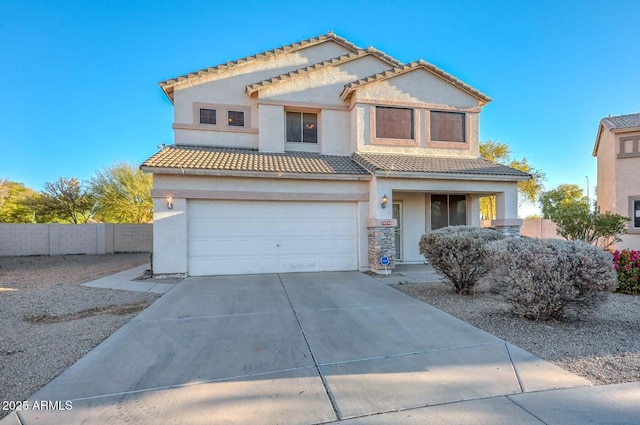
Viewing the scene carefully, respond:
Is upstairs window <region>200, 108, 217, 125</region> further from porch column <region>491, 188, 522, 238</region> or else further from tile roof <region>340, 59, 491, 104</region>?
porch column <region>491, 188, 522, 238</region>

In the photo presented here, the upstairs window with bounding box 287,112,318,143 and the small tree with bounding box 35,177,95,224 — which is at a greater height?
the upstairs window with bounding box 287,112,318,143

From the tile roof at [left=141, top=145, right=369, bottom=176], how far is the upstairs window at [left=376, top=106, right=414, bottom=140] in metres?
1.83

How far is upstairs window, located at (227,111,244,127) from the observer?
40.8 ft

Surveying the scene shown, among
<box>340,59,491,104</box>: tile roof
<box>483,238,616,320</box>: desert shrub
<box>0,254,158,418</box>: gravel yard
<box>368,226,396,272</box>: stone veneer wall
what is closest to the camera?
<box>0,254,158,418</box>: gravel yard

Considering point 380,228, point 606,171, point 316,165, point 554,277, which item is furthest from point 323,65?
point 606,171

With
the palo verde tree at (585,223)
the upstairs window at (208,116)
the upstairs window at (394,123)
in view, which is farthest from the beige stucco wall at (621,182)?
the upstairs window at (208,116)

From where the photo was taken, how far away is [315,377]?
3348 millimetres

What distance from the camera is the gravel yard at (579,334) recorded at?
3.53 metres

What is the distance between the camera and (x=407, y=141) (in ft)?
39.8

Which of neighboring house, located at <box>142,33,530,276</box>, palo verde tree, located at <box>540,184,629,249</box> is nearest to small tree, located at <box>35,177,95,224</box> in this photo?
neighboring house, located at <box>142,33,530,276</box>

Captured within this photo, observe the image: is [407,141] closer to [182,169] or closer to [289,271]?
[289,271]

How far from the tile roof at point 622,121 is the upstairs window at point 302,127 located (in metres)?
16.5

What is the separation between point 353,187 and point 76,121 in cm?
1930

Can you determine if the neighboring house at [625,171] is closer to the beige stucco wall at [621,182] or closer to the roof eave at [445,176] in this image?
the beige stucco wall at [621,182]
